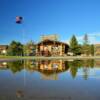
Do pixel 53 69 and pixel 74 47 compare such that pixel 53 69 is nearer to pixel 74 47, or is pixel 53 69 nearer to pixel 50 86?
pixel 50 86

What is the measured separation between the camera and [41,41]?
66.9m

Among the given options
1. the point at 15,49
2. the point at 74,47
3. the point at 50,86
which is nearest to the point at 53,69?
the point at 50,86

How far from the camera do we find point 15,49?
6869 centimetres

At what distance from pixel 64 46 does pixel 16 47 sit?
40.7 ft

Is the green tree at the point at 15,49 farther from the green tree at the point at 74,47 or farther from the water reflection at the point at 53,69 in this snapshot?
the water reflection at the point at 53,69

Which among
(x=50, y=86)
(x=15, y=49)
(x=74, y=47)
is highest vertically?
(x=74, y=47)

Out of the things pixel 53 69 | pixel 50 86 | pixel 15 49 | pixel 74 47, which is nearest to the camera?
pixel 50 86

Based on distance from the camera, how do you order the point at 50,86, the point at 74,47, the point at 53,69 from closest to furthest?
the point at 50,86 → the point at 53,69 → the point at 74,47

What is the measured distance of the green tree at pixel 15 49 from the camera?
Answer: 67375mm

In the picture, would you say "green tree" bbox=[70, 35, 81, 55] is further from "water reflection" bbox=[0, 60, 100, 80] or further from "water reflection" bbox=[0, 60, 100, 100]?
"water reflection" bbox=[0, 60, 100, 100]

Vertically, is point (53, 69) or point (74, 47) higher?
point (74, 47)

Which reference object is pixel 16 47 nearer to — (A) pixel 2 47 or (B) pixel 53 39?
(B) pixel 53 39

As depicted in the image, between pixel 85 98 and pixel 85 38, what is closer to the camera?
pixel 85 98

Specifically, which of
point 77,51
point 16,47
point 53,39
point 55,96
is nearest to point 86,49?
point 77,51
